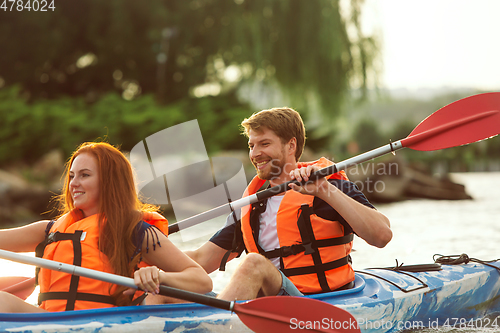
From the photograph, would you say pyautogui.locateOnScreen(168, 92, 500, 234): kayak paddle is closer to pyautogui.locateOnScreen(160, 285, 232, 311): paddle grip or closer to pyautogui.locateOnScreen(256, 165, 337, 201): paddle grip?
pyautogui.locateOnScreen(256, 165, 337, 201): paddle grip

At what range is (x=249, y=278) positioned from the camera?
231 cm

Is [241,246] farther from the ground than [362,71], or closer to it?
closer to it

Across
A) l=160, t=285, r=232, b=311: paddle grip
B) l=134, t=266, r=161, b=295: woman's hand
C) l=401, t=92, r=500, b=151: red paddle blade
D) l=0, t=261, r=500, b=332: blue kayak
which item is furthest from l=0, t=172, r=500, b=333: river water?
l=134, t=266, r=161, b=295: woman's hand

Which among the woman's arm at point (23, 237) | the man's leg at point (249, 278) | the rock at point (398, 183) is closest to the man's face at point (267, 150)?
the man's leg at point (249, 278)

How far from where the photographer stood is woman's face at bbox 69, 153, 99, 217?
2.05 m

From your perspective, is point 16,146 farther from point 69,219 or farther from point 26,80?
point 69,219

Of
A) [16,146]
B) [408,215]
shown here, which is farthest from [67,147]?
[408,215]

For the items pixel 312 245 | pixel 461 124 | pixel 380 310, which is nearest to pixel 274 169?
pixel 312 245

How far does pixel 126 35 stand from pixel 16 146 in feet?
15.2

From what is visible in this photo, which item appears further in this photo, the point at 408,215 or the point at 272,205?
the point at 408,215

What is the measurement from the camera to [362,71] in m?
11.6

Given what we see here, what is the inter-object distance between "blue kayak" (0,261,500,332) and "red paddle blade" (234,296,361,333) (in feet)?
0.03

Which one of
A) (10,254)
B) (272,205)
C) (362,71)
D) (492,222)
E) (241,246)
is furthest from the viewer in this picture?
(362,71)

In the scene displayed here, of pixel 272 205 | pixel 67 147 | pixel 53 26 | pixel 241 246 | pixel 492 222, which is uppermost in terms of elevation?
pixel 53 26
